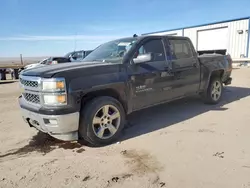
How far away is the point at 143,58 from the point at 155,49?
81 centimetres

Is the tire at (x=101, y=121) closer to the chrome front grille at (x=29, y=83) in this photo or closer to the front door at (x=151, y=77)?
the front door at (x=151, y=77)

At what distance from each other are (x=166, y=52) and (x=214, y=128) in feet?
6.23

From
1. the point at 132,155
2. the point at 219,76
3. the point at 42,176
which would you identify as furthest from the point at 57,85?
the point at 219,76

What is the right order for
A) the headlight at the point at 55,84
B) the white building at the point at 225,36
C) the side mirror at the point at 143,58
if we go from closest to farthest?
the headlight at the point at 55,84 → the side mirror at the point at 143,58 → the white building at the point at 225,36

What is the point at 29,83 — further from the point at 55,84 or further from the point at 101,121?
the point at 101,121

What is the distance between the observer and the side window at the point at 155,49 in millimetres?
4438

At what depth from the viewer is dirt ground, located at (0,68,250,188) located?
2.69 m

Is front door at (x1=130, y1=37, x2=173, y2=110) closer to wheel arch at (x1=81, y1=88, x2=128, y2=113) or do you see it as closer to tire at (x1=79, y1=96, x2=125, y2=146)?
wheel arch at (x1=81, y1=88, x2=128, y2=113)

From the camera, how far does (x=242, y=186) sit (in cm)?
249

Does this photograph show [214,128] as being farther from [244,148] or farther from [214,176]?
[214,176]

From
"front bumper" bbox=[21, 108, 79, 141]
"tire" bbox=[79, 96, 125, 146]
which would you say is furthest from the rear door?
"front bumper" bbox=[21, 108, 79, 141]

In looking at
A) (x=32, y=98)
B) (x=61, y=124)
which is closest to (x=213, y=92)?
(x=61, y=124)

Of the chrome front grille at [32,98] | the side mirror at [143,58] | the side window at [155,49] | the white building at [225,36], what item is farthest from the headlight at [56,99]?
the white building at [225,36]

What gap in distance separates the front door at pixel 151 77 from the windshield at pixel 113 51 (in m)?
0.27
